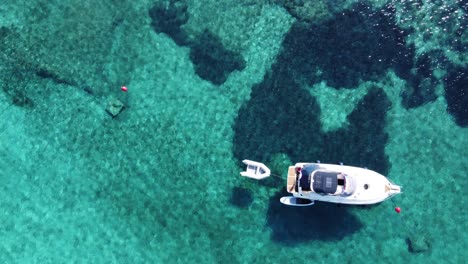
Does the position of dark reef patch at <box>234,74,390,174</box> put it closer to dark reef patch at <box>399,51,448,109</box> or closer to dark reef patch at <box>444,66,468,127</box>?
dark reef patch at <box>399,51,448,109</box>

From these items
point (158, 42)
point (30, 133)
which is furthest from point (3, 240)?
point (158, 42)

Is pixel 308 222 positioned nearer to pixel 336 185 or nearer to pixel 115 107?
pixel 336 185

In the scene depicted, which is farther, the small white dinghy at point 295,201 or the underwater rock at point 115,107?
the underwater rock at point 115,107

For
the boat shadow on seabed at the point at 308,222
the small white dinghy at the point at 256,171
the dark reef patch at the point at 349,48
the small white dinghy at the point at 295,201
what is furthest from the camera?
the dark reef patch at the point at 349,48

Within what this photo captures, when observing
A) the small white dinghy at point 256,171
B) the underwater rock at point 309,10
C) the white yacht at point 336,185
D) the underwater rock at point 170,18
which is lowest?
the small white dinghy at point 256,171

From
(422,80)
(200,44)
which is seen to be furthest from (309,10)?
(422,80)

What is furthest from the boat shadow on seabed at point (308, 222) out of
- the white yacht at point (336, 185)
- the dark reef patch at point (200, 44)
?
the dark reef patch at point (200, 44)

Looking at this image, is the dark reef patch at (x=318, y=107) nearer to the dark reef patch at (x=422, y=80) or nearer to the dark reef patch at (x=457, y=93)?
the dark reef patch at (x=422, y=80)
